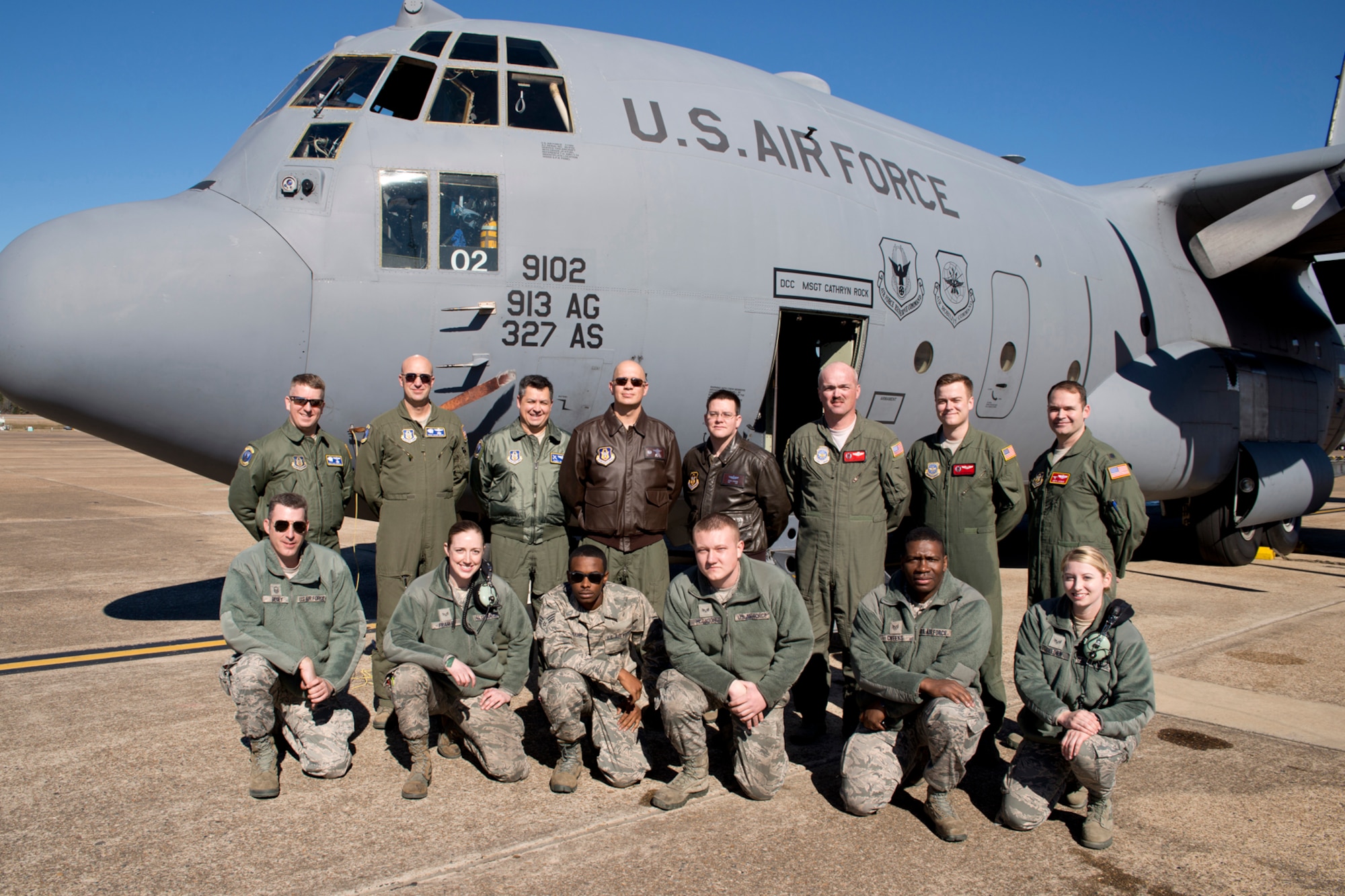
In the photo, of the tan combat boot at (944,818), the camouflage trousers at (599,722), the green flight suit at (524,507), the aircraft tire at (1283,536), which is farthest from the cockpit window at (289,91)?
the aircraft tire at (1283,536)

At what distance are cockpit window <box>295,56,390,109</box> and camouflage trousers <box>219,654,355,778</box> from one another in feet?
10.9

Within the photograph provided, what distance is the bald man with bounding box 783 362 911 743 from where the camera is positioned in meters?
4.70

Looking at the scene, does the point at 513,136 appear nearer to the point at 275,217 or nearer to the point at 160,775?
the point at 275,217

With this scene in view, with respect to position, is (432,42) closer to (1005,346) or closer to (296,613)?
(296,613)

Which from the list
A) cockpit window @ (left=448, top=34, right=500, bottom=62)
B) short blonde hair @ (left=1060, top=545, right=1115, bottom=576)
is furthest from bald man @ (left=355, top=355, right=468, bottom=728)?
short blonde hair @ (left=1060, top=545, right=1115, bottom=576)

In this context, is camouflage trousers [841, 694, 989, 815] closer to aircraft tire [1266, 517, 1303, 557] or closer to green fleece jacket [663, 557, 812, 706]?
green fleece jacket [663, 557, 812, 706]

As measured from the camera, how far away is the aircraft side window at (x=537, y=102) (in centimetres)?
561

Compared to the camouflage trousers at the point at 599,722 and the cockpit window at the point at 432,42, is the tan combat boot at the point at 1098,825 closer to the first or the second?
the camouflage trousers at the point at 599,722

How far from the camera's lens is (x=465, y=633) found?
4281mm

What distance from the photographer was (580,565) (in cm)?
423

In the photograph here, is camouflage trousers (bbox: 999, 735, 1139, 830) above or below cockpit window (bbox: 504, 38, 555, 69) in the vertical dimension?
below

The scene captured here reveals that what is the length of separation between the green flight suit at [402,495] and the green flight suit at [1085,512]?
10.3 feet

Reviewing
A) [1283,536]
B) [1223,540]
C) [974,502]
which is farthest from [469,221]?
[1283,536]

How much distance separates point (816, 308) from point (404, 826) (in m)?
4.03
